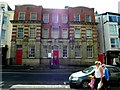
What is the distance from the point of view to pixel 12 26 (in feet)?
128

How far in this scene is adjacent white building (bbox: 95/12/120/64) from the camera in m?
Result: 40.9

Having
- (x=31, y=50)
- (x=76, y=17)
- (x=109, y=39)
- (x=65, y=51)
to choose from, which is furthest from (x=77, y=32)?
(x=31, y=50)

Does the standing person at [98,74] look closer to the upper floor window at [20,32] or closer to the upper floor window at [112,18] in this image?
the upper floor window at [20,32]

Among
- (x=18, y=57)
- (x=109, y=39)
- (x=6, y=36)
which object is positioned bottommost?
(x=18, y=57)

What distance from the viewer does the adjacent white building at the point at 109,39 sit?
40853mm

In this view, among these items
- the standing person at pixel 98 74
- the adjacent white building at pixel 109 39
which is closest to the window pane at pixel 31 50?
→ the adjacent white building at pixel 109 39

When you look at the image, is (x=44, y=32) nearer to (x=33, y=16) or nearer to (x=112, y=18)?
(x=33, y=16)

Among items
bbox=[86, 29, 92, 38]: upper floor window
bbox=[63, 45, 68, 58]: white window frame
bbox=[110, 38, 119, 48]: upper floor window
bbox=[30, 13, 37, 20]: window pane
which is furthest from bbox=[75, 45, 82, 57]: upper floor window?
bbox=[30, 13, 37, 20]: window pane

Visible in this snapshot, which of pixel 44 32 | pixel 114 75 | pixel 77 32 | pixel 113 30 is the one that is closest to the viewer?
pixel 114 75

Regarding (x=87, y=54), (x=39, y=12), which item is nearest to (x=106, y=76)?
(x=87, y=54)

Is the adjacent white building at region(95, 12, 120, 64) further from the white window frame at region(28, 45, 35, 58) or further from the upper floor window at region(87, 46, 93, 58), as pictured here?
the white window frame at region(28, 45, 35, 58)

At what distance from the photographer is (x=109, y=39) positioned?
40781 mm

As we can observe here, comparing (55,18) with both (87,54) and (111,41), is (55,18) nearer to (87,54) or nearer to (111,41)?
(87,54)

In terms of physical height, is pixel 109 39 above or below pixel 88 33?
below
